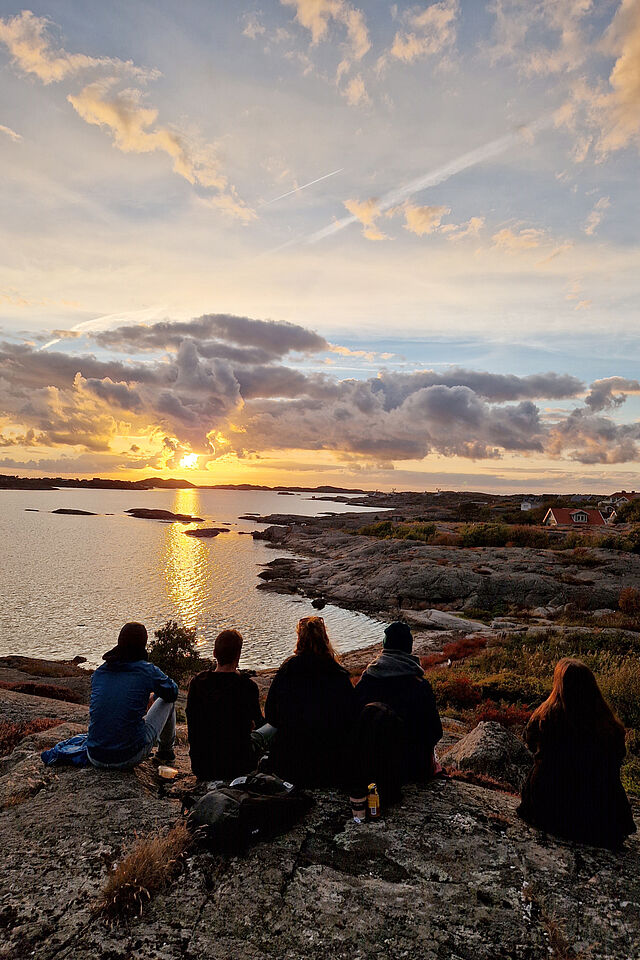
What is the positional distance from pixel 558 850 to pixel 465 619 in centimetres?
3211

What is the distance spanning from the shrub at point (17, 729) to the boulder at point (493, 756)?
779 cm

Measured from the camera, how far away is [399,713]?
247 inches

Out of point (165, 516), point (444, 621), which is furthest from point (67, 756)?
point (165, 516)

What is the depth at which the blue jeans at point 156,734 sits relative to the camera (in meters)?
7.04

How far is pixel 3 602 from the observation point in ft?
145

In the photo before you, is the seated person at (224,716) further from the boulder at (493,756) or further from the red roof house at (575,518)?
the red roof house at (575,518)

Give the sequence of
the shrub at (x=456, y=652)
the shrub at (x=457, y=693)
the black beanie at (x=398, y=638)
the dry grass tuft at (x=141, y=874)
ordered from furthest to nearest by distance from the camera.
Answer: the shrub at (x=456, y=652) → the shrub at (x=457, y=693) → the black beanie at (x=398, y=638) → the dry grass tuft at (x=141, y=874)

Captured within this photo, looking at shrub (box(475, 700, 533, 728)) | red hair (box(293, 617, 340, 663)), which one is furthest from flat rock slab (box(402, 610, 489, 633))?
red hair (box(293, 617, 340, 663))

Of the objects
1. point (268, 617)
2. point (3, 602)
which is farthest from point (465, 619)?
point (3, 602)

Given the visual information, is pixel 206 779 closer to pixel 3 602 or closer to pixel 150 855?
pixel 150 855

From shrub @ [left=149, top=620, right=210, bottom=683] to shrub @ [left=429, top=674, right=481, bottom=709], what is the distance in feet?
42.3


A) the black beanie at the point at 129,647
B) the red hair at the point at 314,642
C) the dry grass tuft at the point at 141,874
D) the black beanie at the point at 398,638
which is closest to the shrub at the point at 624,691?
the black beanie at the point at 398,638

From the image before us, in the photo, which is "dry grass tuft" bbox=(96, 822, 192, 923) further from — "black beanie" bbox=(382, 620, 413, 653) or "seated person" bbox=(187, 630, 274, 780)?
"black beanie" bbox=(382, 620, 413, 653)

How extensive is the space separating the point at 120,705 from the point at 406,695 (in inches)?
148
